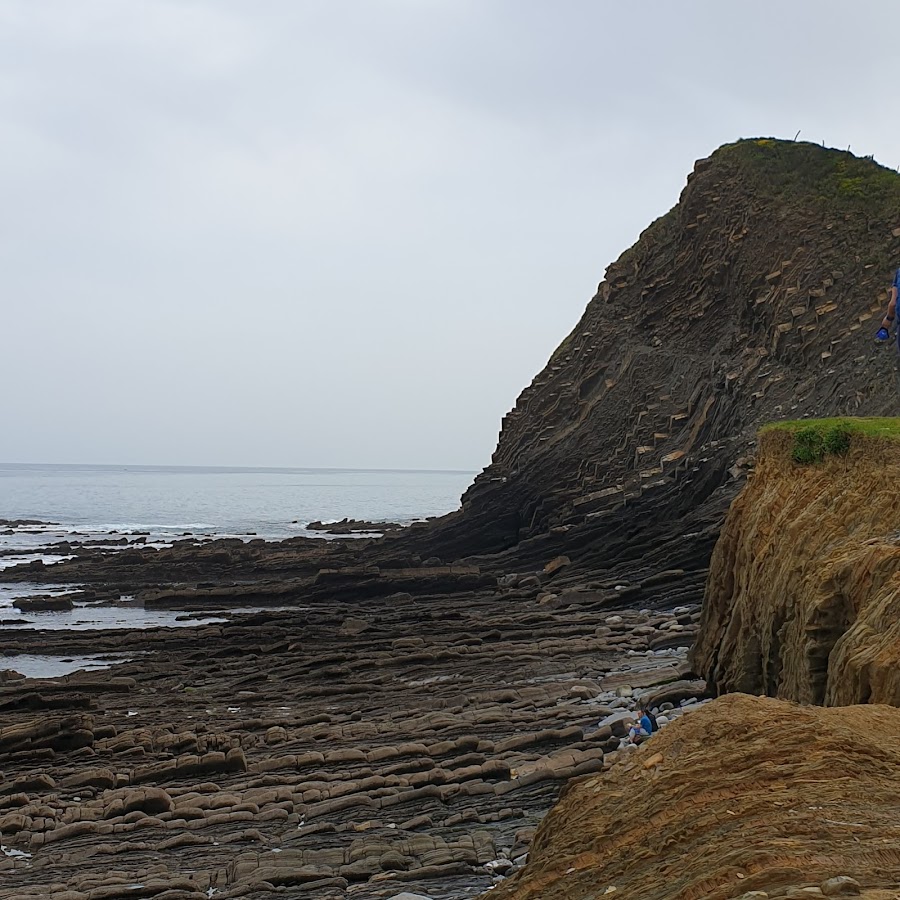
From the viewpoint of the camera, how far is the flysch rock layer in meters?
4.20

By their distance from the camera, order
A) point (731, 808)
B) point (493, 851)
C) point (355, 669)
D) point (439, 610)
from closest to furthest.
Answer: point (731, 808)
point (493, 851)
point (355, 669)
point (439, 610)

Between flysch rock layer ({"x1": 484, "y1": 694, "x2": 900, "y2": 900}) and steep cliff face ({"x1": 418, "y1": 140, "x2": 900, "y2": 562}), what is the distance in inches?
1031

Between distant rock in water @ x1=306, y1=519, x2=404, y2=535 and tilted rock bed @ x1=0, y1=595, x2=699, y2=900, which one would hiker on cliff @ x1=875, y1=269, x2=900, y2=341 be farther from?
distant rock in water @ x1=306, y1=519, x2=404, y2=535

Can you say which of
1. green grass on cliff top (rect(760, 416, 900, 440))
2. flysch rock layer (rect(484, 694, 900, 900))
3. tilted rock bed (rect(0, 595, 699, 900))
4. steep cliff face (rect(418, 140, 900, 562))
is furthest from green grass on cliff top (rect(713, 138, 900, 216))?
flysch rock layer (rect(484, 694, 900, 900))

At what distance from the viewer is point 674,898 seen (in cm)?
437

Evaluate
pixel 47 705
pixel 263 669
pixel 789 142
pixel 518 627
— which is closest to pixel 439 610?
pixel 518 627

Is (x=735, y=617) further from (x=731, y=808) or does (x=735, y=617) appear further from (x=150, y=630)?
(x=150, y=630)

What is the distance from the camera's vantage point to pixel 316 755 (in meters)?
15.4

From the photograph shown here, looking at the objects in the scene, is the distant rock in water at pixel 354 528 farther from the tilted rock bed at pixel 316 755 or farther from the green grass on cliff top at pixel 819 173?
the tilted rock bed at pixel 316 755

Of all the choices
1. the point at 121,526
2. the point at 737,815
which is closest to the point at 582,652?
the point at 737,815


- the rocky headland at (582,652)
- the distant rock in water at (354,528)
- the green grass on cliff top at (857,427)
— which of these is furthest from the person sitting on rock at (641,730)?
the distant rock in water at (354,528)

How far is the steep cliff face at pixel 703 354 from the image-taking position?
1411 inches

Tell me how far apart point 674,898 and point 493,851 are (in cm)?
712

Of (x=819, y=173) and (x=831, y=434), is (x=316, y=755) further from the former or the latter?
(x=819, y=173)
